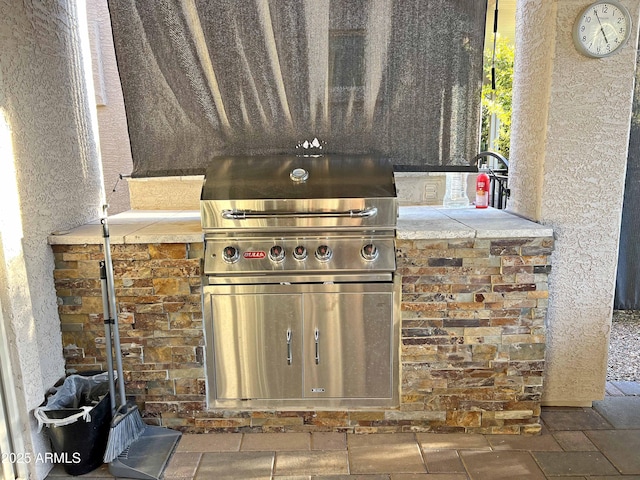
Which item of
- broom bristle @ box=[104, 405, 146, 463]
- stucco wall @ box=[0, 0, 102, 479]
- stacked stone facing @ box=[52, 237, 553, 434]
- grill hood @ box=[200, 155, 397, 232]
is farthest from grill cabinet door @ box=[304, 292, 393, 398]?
stucco wall @ box=[0, 0, 102, 479]

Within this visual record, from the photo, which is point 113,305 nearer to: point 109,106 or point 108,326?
point 108,326

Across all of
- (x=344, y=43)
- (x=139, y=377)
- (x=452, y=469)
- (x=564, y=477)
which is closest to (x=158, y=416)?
(x=139, y=377)

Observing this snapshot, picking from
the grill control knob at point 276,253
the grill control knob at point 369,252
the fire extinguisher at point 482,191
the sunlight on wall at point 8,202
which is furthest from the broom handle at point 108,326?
the fire extinguisher at point 482,191

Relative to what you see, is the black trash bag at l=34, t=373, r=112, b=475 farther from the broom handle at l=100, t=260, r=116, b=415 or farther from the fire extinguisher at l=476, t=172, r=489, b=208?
the fire extinguisher at l=476, t=172, r=489, b=208

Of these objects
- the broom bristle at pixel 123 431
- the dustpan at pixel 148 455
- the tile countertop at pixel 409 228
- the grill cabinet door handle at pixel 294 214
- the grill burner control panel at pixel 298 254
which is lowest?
the dustpan at pixel 148 455

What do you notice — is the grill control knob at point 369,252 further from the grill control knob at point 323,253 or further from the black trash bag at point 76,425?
the black trash bag at point 76,425

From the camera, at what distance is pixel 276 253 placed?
2.26 metres

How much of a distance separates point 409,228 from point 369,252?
0.24 meters

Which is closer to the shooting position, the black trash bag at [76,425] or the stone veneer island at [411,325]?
the black trash bag at [76,425]

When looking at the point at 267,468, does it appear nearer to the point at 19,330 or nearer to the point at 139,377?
the point at 139,377

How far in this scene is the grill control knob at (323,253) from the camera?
2260 mm

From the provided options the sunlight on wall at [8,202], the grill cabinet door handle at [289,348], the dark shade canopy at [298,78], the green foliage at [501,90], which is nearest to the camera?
the sunlight on wall at [8,202]

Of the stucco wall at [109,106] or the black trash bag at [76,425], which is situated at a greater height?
the stucco wall at [109,106]

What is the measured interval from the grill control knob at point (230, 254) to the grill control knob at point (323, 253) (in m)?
0.41
